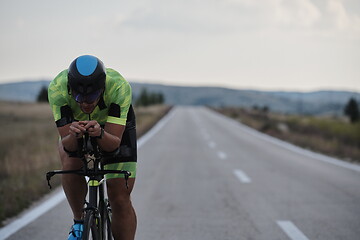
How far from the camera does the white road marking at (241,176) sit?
9484 millimetres

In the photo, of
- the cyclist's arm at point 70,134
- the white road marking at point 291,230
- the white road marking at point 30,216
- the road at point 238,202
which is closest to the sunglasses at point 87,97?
the cyclist's arm at point 70,134

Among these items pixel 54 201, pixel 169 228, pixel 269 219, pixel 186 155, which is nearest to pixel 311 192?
pixel 269 219

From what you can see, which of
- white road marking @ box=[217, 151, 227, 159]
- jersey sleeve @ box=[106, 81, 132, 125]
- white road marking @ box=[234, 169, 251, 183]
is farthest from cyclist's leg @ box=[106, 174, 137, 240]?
white road marking @ box=[217, 151, 227, 159]

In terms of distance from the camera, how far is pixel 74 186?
3.42 m

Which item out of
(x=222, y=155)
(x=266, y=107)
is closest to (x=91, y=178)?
(x=222, y=155)

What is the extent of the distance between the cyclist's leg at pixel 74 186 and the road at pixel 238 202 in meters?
1.73

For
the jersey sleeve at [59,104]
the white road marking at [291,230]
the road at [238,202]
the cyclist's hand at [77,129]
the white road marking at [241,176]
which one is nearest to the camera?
the cyclist's hand at [77,129]

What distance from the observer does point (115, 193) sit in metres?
3.50

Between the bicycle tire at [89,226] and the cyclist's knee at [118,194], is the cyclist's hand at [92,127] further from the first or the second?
the cyclist's knee at [118,194]

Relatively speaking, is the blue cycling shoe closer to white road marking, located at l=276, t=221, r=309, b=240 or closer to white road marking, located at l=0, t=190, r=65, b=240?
white road marking, located at l=0, t=190, r=65, b=240

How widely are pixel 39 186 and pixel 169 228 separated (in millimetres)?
3344

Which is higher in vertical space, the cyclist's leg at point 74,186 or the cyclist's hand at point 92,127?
the cyclist's hand at point 92,127

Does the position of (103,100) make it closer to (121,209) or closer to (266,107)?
(121,209)

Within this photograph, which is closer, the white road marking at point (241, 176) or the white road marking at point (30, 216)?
the white road marking at point (30, 216)
